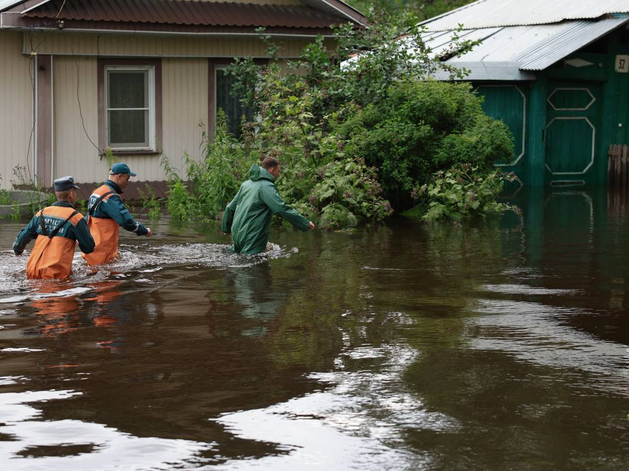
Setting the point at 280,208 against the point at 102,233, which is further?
the point at 280,208

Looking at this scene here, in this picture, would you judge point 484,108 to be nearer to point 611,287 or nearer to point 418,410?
point 611,287

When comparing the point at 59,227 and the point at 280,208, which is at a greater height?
the point at 280,208

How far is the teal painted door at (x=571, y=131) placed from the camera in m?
23.4

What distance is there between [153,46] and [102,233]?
8.73 metres

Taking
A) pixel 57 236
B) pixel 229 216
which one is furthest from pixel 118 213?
pixel 229 216

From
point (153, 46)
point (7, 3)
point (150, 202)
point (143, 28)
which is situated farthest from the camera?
point (153, 46)

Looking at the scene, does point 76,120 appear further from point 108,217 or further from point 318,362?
point 318,362

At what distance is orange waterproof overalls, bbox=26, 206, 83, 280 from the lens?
10852 millimetres

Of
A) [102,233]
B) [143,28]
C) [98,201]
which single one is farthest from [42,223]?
[143,28]

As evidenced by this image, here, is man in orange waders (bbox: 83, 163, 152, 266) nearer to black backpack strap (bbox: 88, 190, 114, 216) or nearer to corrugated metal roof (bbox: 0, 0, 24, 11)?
black backpack strap (bbox: 88, 190, 114, 216)

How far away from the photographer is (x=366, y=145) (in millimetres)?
17484

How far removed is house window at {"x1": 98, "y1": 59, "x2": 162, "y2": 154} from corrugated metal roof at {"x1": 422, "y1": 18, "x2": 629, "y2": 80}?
5.43 metres

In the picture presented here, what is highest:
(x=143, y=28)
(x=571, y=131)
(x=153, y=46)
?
(x=143, y=28)

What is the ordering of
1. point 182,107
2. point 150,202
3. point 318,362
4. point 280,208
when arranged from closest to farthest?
point 318,362 → point 280,208 → point 150,202 → point 182,107
